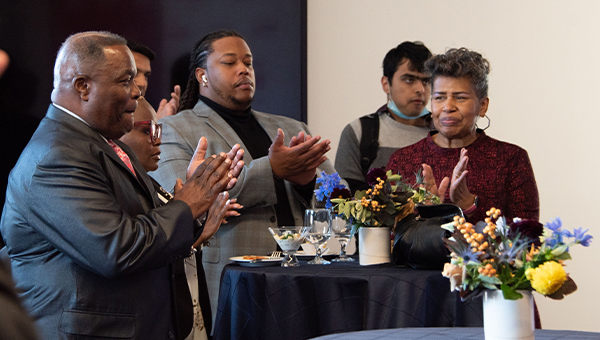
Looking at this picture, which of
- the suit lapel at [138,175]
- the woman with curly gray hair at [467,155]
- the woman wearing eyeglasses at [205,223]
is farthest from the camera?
the woman with curly gray hair at [467,155]

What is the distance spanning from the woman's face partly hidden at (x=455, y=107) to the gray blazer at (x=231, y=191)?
745 millimetres

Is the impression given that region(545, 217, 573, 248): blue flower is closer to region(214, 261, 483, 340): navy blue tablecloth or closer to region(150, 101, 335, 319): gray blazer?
region(214, 261, 483, 340): navy blue tablecloth

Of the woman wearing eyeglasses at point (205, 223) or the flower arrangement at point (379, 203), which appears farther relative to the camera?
the flower arrangement at point (379, 203)

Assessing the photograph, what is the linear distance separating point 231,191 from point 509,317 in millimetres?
1687

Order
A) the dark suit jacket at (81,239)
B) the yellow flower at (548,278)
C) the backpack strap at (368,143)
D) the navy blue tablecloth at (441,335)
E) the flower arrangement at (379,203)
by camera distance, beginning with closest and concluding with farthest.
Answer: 1. the yellow flower at (548,278)
2. the navy blue tablecloth at (441,335)
3. the dark suit jacket at (81,239)
4. the flower arrangement at (379,203)
5. the backpack strap at (368,143)

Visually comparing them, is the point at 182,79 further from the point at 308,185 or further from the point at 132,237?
the point at 132,237

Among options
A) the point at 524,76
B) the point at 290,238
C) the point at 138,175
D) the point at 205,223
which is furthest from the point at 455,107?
the point at 524,76

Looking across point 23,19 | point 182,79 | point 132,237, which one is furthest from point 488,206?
point 23,19

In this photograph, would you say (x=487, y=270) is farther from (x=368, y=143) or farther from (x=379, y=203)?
(x=368, y=143)

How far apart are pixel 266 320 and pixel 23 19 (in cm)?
213

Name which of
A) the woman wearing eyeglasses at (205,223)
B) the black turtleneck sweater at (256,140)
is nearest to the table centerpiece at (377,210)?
the woman wearing eyeglasses at (205,223)

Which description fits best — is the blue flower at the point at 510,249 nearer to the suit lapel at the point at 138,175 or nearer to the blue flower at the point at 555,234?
the blue flower at the point at 555,234

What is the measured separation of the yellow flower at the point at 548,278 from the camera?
1.29m

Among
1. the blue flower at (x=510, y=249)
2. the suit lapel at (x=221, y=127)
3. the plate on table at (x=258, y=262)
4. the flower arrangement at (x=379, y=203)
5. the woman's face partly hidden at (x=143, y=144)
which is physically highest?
Answer: the suit lapel at (x=221, y=127)
